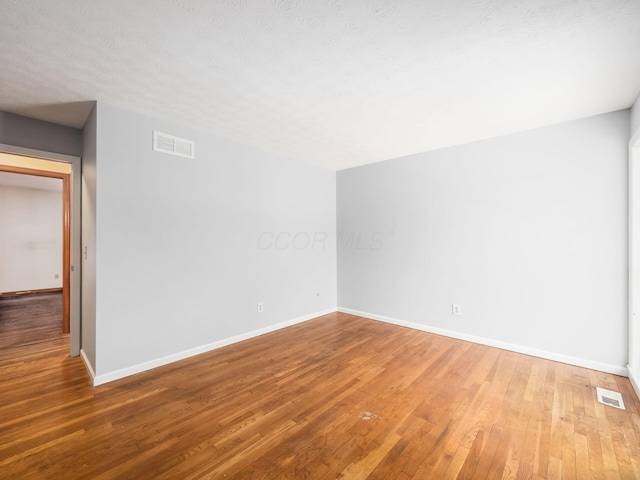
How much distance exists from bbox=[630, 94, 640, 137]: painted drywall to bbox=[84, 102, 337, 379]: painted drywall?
360 cm

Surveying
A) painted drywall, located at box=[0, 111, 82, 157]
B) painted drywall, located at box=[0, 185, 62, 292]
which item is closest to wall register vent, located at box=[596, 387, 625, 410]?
painted drywall, located at box=[0, 111, 82, 157]

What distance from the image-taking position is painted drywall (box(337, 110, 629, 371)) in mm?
2684

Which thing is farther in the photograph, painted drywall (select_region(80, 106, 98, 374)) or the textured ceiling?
painted drywall (select_region(80, 106, 98, 374))

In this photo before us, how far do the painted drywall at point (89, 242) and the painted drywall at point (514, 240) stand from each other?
138 inches

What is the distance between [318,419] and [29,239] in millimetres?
8381

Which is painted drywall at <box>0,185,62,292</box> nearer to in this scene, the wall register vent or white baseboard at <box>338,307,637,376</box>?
white baseboard at <box>338,307,637,376</box>

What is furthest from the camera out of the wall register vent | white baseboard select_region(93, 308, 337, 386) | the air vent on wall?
the air vent on wall

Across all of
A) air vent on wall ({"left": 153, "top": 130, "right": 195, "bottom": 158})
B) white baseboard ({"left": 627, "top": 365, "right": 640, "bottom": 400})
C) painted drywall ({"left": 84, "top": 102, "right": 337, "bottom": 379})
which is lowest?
white baseboard ({"left": 627, "top": 365, "right": 640, "bottom": 400})

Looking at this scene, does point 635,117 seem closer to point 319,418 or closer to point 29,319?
point 319,418

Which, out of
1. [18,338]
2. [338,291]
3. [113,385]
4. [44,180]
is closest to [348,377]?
[113,385]

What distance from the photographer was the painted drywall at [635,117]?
228cm

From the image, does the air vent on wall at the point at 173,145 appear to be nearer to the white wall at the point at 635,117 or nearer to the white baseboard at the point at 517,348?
the white baseboard at the point at 517,348

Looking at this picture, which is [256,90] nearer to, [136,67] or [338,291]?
[136,67]

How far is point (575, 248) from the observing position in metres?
2.83
